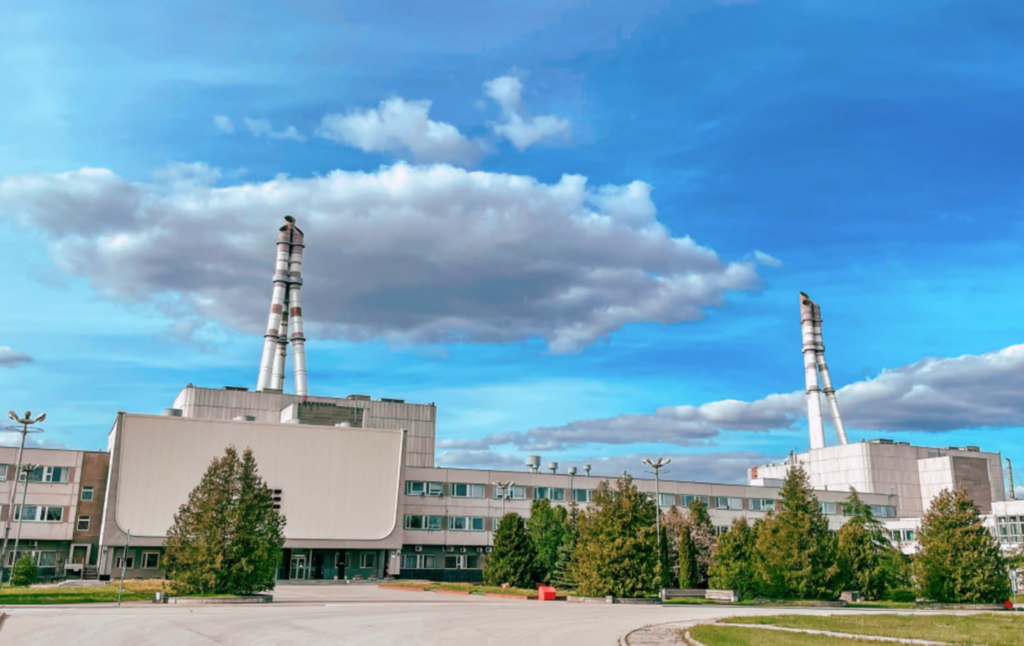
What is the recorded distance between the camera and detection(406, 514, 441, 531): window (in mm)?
84688

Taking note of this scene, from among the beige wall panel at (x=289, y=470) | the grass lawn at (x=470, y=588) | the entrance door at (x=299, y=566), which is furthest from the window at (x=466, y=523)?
the grass lawn at (x=470, y=588)

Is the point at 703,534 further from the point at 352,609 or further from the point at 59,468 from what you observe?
the point at 59,468

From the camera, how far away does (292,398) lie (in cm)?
10231

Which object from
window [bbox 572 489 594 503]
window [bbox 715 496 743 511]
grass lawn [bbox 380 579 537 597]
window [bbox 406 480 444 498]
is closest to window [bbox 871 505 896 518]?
window [bbox 715 496 743 511]

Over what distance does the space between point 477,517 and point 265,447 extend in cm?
2376

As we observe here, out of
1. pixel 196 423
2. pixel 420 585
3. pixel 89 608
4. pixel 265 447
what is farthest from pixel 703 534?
pixel 89 608

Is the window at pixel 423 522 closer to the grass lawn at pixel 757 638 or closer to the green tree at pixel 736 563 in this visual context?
the green tree at pixel 736 563

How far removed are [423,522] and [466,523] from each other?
4.76 metres

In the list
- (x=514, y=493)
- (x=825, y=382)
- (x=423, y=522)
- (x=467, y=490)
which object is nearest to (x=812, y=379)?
(x=825, y=382)

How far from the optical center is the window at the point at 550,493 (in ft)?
301

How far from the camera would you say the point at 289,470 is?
7781cm

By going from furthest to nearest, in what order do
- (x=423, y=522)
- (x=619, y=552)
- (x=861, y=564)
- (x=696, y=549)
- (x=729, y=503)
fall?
(x=729, y=503), (x=423, y=522), (x=696, y=549), (x=861, y=564), (x=619, y=552)

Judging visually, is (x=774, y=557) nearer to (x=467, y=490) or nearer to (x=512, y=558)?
(x=512, y=558)

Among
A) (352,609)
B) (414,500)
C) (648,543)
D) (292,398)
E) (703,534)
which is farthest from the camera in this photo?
(292,398)
